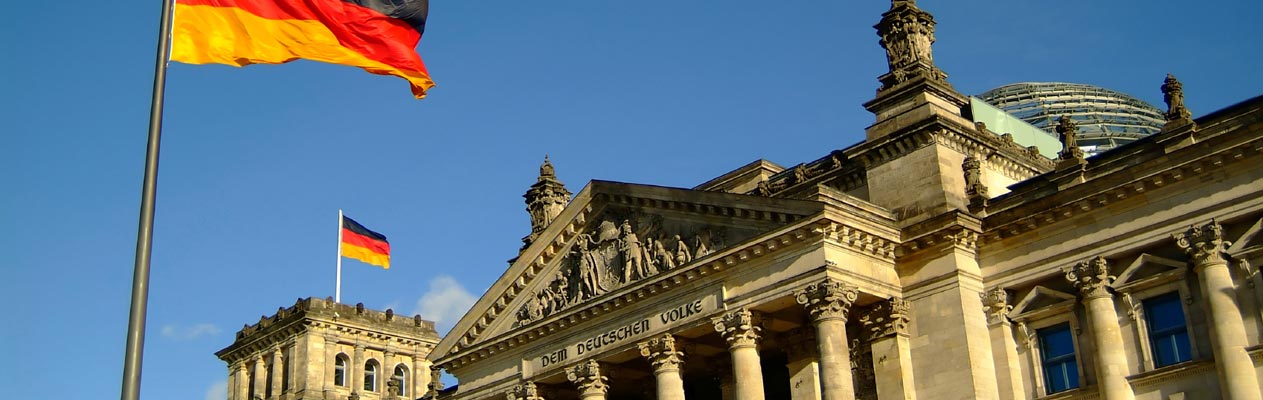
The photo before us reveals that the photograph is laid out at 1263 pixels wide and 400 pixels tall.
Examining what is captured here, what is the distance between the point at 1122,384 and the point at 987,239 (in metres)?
5.64

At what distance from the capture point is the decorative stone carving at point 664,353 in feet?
131

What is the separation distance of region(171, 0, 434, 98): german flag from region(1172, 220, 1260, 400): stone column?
19.4 meters

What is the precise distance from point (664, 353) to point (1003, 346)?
9449mm

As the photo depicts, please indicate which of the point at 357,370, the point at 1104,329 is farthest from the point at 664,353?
the point at 357,370

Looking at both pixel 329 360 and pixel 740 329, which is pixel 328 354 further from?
pixel 740 329

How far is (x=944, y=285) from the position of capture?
37.3 meters

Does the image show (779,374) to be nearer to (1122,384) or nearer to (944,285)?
(944,285)

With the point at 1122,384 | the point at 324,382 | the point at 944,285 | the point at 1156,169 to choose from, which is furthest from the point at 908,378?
the point at 324,382

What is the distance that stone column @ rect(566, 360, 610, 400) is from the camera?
42.1 metres

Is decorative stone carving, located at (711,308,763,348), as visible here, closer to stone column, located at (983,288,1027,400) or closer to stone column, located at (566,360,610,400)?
stone column, located at (566,360,610,400)

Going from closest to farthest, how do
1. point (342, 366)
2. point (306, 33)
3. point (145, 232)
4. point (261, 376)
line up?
point (145, 232) → point (306, 33) → point (342, 366) → point (261, 376)

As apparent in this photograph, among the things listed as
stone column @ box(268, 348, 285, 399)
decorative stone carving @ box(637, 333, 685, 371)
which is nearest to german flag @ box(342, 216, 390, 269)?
stone column @ box(268, 348, 285, 399)

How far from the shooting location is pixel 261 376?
7556cm

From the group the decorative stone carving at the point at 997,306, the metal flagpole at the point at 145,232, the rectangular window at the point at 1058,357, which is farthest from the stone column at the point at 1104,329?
the metal flagpole at the point at 145,232
